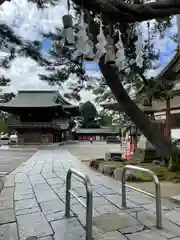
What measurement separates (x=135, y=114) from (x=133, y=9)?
4.52m

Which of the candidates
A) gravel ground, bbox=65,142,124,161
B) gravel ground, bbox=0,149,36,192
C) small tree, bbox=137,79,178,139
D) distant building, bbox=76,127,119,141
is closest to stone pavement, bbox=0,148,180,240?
gravel ground, bbox=0,149,36,192

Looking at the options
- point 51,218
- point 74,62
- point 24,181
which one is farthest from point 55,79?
point 51,218

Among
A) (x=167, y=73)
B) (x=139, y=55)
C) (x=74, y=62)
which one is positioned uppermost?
(x=167, y=73)

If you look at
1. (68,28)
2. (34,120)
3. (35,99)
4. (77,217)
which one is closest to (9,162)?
(77,217)

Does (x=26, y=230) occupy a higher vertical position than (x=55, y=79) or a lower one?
lower

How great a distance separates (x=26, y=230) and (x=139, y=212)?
169cm

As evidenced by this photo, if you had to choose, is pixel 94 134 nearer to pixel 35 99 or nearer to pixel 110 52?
pixel 35 99

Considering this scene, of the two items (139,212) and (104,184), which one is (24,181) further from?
(139,212)

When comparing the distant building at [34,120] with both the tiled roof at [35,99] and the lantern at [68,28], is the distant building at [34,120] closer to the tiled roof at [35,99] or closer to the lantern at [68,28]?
the tiled roof at [35,99]

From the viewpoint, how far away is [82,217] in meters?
3.83

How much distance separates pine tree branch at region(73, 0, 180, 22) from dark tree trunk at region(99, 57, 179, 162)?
3.49m

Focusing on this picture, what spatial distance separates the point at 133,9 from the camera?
2.84 m

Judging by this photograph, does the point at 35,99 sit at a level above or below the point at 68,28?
above

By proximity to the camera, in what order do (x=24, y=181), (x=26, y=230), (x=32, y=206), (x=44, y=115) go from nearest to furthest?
(x=26, y=230) < (x=32, y=206) < (x=24, y=181) < (x=44, y=115)
